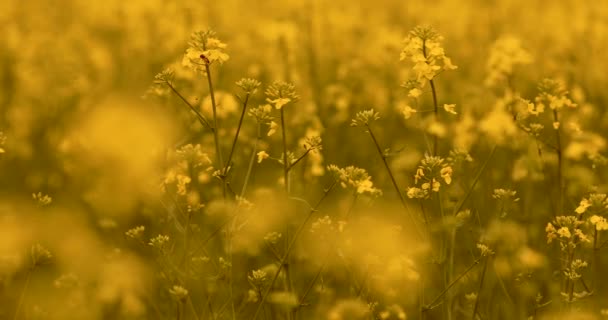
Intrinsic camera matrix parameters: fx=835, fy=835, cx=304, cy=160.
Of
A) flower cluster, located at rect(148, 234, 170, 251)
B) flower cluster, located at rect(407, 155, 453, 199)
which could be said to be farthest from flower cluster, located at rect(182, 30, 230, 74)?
flower cluster, located at rect(407, 155, 453, 199)

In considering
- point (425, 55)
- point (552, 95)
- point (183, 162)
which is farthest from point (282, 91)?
point (552, 95)

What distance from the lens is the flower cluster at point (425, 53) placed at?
2.70 metres

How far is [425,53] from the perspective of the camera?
2748 mm

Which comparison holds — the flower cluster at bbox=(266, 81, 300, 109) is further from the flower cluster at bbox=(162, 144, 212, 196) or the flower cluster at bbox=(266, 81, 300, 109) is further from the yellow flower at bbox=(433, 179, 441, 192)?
the yellow flower at bbox=(433, 179, 441, 192)

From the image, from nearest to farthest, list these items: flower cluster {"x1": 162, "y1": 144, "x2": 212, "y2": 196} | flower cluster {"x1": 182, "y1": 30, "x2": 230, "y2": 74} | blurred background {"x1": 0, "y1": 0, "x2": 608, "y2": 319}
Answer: flower cluster {"x1": 182, "y1": 30, "x2": 230, "y2": 74}
flower cluster {"x1": 162, "y1": 144, "x2": 212, "y2": 196}
blurred background {"x1": 0, "y1": 0, "x2": 608, "y2": 319}

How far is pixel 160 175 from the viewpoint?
3.19 metres

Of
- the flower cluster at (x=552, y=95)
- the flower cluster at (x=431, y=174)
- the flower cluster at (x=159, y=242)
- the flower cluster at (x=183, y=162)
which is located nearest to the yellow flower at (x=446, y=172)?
the flower cluster at (x=431, y=174)

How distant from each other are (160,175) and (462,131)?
1.58 metres

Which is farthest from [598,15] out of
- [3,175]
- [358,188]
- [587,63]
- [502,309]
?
[358,188]

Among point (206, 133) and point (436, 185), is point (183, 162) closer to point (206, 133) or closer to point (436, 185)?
point (436, 185)

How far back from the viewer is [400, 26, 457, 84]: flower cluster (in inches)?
106

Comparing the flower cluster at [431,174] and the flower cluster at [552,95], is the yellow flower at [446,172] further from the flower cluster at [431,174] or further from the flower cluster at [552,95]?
the flower cluster at [552,95]

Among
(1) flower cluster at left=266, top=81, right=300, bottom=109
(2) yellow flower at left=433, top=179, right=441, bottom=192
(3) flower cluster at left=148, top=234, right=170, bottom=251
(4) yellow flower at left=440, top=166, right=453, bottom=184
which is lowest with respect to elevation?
(3) flower cluster at left=148, top=234, right=170, bottom=251

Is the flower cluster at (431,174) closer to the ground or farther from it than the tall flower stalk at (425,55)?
closer to the ground
